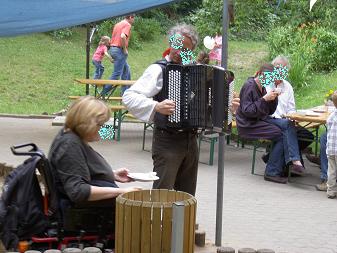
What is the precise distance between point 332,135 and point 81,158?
156 inches

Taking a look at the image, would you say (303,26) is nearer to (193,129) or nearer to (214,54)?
(214,54)

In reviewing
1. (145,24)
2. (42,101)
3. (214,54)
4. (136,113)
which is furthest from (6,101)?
(136,113)

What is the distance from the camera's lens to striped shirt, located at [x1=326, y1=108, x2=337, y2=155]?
7539mm

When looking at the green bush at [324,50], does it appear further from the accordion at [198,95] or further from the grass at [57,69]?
the accordion at [198,95]

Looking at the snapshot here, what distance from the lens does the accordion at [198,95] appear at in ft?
16.2

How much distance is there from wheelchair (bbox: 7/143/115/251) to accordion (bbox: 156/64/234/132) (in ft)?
2.95

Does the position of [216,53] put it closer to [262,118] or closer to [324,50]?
[262,118]

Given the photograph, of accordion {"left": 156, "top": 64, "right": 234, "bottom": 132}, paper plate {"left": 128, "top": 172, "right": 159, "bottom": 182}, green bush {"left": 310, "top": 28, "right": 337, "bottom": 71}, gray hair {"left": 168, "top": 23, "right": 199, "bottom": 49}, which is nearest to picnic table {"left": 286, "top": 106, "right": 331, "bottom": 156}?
accordion {"left": 156, "top": 64, "right": 234, "bottom": 132}

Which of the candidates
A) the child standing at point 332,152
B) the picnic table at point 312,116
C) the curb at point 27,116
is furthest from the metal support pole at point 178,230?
the curb at point 27,116

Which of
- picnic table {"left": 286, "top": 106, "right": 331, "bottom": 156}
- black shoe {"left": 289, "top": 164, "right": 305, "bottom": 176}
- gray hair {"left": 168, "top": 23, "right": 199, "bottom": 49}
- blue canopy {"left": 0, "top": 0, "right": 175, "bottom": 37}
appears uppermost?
blue canopy {"left": 0, "top": 0, "right": 175, "bottom": 37}

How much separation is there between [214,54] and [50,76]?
7.18m

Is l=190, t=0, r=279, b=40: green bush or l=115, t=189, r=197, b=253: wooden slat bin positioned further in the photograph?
l=190, t=0, r=279, b=40: green bush

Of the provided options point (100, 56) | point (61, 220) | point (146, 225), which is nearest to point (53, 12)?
point (61, 220)

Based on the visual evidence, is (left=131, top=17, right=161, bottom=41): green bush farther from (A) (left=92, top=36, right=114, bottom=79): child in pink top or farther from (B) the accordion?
(B) the accordion
